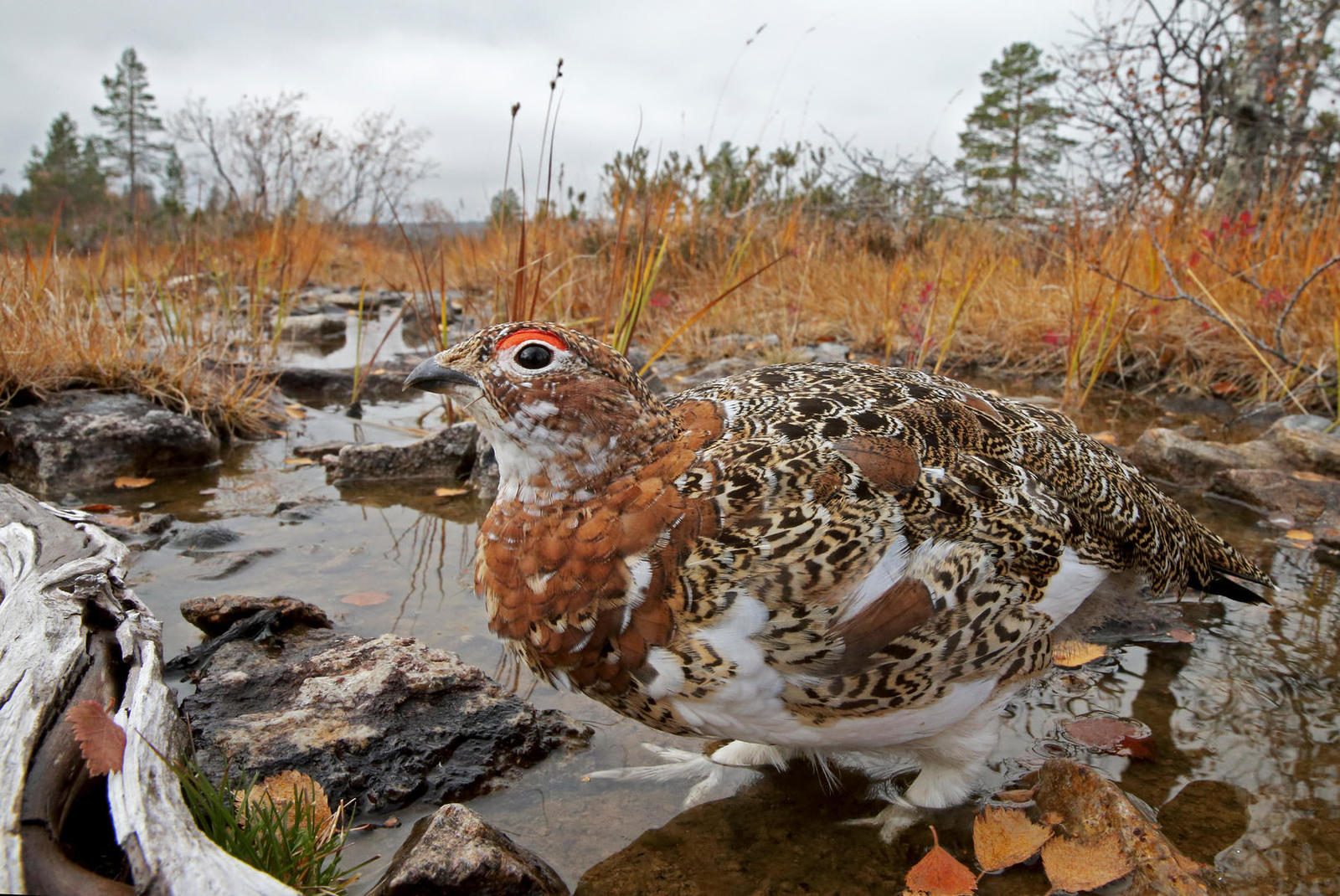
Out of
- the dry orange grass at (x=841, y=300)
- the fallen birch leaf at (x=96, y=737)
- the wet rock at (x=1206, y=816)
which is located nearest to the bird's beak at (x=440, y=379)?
the fallen birch leaf at (x=96, y=737)

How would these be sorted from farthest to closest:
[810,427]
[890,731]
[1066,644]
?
[1066,644], [810,427], [890,731]

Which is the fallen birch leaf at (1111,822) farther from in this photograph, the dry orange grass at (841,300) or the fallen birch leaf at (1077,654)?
the dry orange grass at (841,300)

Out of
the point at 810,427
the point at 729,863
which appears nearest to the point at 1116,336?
the point at 810,427

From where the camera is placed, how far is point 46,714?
1866 millimetres

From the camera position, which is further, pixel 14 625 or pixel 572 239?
pixel 572 239

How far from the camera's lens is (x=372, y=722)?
2.46m

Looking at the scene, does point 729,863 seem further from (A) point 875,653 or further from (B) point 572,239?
(B) point 572,239

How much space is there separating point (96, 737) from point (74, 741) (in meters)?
0.13

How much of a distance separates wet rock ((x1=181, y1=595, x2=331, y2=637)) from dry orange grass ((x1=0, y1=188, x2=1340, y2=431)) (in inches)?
87.5

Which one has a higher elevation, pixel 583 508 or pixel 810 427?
pixel 810 427

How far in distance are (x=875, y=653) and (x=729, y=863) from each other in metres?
0.73

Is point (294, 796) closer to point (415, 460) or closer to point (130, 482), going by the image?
point (415, 460)

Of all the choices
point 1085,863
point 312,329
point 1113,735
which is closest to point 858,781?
point 1085,863

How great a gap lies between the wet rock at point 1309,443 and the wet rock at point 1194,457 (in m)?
0.07
